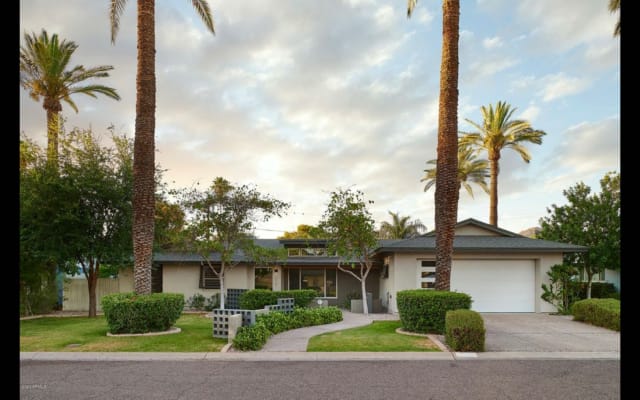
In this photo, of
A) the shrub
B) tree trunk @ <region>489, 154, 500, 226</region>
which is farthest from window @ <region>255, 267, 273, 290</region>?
tree trunk @ <region>489, 154, 500, 226</region>

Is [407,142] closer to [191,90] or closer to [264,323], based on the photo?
[191,90]

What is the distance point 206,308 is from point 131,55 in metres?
12.6

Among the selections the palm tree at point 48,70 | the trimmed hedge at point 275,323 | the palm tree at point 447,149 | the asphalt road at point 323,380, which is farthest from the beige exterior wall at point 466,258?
the palm tree at point 48,70

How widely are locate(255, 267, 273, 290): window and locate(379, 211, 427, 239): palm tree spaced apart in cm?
2589

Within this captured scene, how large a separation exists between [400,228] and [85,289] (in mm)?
33273

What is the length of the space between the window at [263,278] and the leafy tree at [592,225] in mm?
15315

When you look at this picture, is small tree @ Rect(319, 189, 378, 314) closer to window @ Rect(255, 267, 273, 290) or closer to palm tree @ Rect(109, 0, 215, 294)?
window @ Rect(255, 267, 273, 290)

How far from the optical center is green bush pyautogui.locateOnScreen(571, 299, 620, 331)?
15328 millimetres

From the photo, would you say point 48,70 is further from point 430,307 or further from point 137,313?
point 430,307

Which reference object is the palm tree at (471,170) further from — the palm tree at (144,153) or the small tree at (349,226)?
the palm tree at (144,153)

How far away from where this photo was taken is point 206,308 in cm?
2453

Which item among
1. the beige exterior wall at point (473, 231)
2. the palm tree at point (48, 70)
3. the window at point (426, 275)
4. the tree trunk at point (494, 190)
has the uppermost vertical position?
the palm tree at point (48, 70)

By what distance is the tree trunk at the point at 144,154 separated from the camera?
14.7 metres
